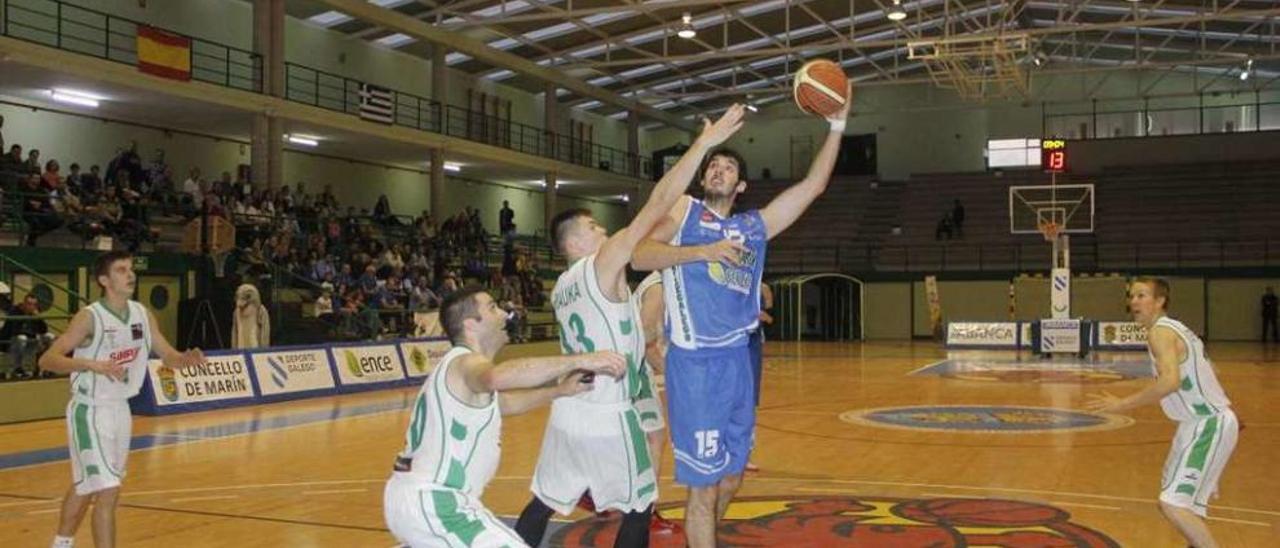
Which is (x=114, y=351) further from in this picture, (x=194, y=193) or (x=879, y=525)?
(x=194, y=193)

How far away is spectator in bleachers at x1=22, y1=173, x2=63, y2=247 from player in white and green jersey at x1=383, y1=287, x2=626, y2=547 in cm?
1617

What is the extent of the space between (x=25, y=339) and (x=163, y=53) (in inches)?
381

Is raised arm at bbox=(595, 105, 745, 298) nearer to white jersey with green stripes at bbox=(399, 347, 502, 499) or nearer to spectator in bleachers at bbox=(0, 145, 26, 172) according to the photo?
white jersey with green stripes at bbox=(399, 347, 502, 499)

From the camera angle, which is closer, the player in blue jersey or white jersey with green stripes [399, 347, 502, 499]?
white jersey with green stripes [399, 347, 502, 499]

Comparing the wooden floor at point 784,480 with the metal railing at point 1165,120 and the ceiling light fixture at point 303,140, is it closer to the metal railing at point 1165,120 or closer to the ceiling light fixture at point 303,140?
the ceiling light fixture at point 303,140

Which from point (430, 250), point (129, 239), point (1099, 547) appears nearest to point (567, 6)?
point (430, 250)

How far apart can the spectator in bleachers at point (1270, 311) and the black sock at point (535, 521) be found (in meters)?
33.3

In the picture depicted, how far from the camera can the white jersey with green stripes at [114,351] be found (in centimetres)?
584

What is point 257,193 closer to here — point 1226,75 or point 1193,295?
point 1193,295

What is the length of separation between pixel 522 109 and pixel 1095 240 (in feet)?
60.2

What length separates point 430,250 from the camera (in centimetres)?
2753

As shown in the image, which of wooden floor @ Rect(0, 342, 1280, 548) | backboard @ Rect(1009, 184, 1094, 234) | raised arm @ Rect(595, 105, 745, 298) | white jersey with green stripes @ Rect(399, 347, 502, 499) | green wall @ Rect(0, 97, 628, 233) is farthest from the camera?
backboard @ Rect(1009, 184, 1094, 234)

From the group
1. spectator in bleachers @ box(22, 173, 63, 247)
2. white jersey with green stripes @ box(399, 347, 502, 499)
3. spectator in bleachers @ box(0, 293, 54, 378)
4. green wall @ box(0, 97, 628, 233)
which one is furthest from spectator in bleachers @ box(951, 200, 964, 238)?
white jersey with green stripes @ box(399, 347, 502, 499)

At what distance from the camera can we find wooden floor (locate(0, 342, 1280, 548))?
6.92m
